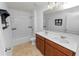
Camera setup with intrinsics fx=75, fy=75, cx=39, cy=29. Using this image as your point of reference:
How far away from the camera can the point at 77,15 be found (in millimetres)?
1854

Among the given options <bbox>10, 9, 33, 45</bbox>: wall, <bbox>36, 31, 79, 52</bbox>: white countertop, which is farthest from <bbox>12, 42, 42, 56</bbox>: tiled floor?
<bbox>36, 31, 79, 52</bbox>: white countertop

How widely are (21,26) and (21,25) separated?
0.05 m

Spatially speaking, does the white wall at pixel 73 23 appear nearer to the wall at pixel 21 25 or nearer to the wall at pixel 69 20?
the wall at pixel 69 20

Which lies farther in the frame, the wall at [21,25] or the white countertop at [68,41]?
the wall at [21,25]

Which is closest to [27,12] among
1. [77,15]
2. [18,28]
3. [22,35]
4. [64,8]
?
[18,28]

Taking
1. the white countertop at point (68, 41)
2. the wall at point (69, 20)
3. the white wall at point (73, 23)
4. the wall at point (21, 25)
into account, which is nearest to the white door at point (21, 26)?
the wall at point (21, 25)

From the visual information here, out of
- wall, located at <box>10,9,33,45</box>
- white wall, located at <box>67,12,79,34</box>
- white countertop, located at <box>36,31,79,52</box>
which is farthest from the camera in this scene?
wall, located at <box>10,9,33,45</box>

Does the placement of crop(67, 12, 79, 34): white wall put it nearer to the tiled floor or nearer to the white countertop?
the white countertop

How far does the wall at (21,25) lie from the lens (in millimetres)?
3543

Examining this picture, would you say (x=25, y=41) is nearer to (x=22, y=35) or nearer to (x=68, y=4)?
(x=22, y=35)

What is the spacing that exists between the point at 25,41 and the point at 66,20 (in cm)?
268

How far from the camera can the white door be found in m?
3.55

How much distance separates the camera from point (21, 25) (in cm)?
388

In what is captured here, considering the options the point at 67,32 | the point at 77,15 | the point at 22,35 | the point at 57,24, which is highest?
the point at 77,15
